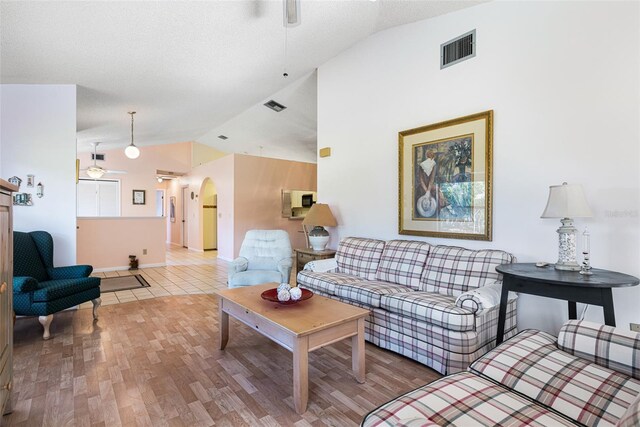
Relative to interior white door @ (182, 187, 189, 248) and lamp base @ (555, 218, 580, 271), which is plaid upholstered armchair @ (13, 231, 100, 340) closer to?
lamp base @ (555, 218, 580, 271)

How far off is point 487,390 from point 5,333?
2.40 metres

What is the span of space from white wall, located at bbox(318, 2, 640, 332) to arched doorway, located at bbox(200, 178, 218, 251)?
6431mm

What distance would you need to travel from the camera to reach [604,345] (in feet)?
4.30

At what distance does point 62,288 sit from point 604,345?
Answer: 3938 mm

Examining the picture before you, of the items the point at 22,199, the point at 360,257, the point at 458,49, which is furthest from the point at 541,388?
the point at 22,199

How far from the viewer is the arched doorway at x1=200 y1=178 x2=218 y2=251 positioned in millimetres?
8805

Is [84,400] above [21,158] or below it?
below

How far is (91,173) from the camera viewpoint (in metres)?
6.50

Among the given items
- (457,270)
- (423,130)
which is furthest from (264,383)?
(423,130)

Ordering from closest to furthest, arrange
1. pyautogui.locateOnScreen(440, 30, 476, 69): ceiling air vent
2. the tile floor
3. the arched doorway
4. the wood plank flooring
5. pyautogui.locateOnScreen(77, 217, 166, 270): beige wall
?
the wood plank flooring
pyautogui.locateOnScreen(440, 30, 476, 69): ceiling air vent
the tile floor
pyautogui.locateOnScreen(77, 217, 166, 270): beige wall
the arched doorway

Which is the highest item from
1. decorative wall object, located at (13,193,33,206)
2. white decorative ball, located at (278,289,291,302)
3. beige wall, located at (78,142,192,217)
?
beige wall, located at (78,142,192,217)

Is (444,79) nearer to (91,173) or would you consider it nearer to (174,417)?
(174,417)

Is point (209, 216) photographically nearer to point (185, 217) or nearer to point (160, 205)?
point (185, 217)

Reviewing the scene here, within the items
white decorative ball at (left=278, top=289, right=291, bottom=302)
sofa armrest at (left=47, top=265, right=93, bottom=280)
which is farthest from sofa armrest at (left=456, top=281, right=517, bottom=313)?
sofa armrest at (left=47, top=265, right=93, bottom=280)
